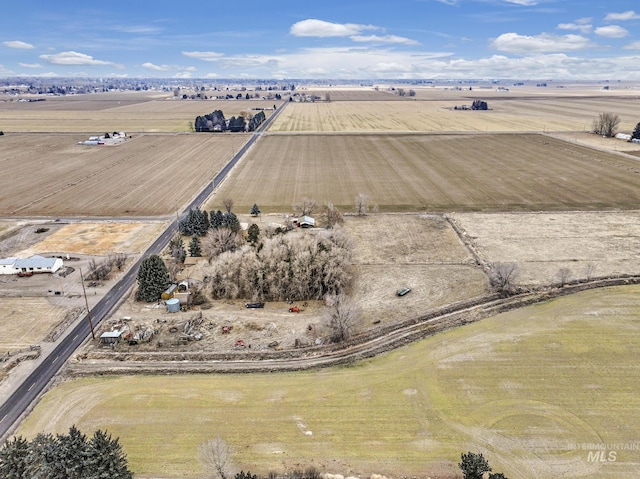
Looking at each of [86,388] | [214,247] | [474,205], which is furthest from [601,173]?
[86,388]

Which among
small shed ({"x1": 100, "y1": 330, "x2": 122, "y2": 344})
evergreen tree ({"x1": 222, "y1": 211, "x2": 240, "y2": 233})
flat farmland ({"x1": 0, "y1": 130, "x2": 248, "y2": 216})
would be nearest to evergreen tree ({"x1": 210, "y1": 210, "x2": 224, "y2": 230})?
evergreen tree ({"x1": 222, "y1": 211, "x2": 240, "y2": 233})

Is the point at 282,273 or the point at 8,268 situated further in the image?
the point at 8,268

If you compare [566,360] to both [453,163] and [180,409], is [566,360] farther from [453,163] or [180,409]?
[453,163]

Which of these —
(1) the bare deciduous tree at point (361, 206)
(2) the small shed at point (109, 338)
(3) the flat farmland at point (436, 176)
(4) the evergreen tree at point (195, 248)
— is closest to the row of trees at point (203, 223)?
(4) the evergreen tree at point (195, 248)

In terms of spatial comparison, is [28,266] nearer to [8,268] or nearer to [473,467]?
[8,268]

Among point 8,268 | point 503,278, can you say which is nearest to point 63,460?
point 8,268

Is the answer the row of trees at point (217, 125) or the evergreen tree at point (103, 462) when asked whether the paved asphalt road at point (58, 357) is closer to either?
the evergreen tree at point (103, 462)
